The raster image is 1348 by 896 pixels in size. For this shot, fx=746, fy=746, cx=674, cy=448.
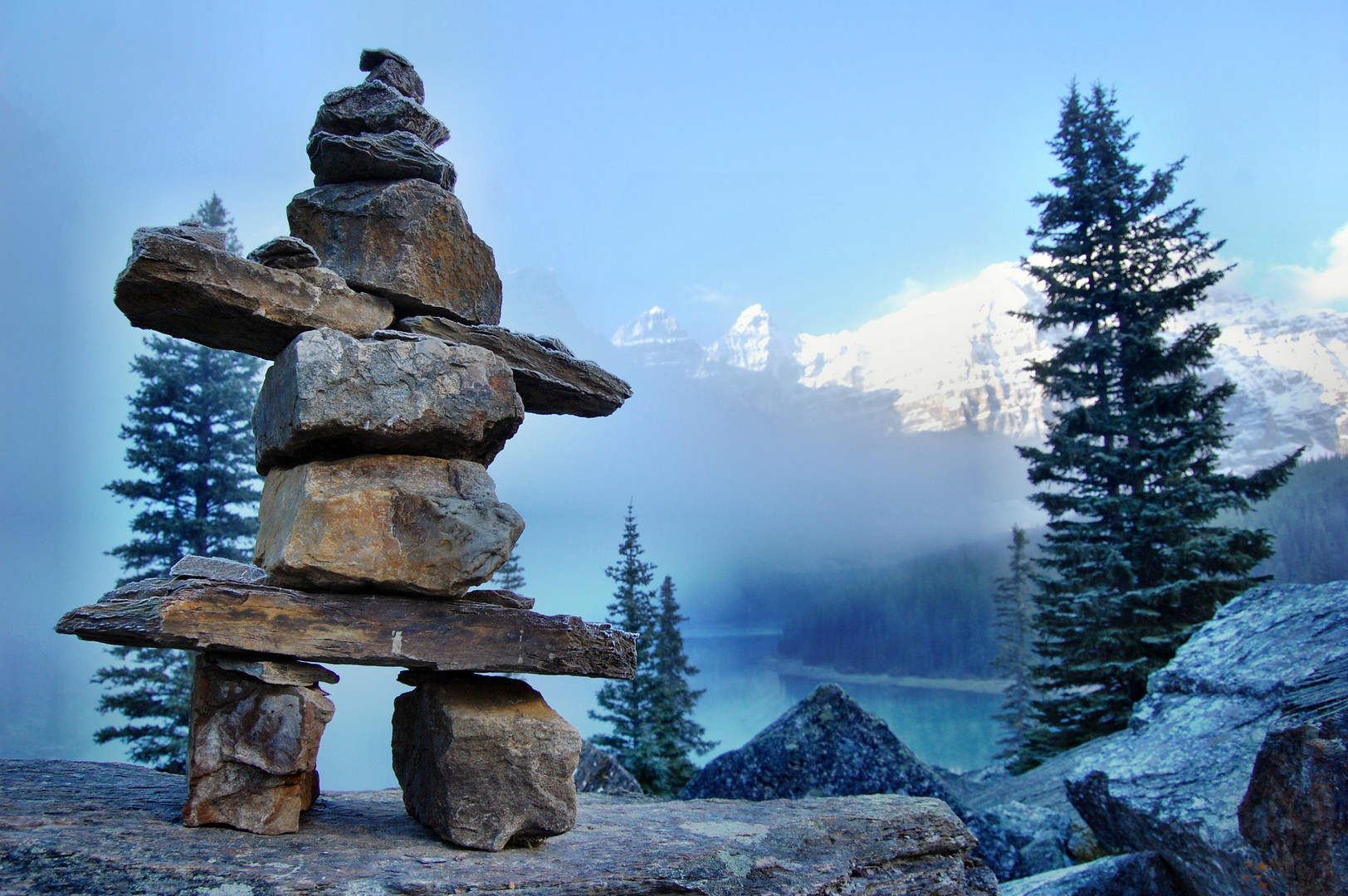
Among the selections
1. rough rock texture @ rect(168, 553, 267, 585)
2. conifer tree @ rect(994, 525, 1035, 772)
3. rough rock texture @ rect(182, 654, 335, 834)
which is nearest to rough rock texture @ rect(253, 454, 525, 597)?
rough rock texture @ rect(168, 553, 267, 585)

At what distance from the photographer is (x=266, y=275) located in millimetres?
4250

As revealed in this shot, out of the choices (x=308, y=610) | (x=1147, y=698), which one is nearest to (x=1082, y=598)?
(x=1147, y=698)

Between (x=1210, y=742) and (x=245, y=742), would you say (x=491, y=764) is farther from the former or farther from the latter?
(x=1210, y=742)

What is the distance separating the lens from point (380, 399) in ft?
13.8

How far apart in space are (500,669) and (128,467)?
49.7 ft

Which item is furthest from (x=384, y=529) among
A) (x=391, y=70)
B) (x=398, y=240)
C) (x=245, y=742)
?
(x=391, y=70)

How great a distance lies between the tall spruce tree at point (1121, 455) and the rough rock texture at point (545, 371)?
1166cm

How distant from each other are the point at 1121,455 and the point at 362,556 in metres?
14.8

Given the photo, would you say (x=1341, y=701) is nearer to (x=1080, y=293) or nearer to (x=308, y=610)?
(x=308, y=610)

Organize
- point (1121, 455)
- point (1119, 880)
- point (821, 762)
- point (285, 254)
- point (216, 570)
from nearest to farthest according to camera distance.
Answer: point (285, 254)
point (216, 570)
point (1119, 880)
point (821, 762)
point (1121, 455)

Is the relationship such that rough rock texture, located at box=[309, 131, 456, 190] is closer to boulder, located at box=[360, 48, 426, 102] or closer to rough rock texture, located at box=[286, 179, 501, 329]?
rough rock texture, located at box=[286, 179, 501, 329]

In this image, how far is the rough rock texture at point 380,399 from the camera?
13.4ft

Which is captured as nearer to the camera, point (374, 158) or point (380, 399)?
point (380, 399)

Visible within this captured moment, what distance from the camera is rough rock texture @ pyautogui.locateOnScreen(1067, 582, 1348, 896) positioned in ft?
19.0
